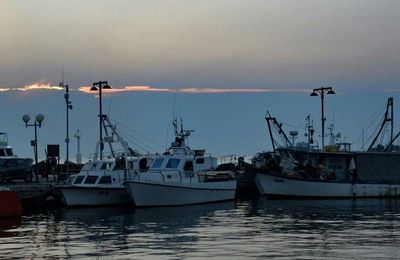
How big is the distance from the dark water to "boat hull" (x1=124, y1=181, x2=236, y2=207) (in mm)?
1295

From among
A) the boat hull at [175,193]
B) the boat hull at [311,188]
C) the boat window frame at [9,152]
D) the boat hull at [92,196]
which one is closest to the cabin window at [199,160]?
the boat hull at [175,193]

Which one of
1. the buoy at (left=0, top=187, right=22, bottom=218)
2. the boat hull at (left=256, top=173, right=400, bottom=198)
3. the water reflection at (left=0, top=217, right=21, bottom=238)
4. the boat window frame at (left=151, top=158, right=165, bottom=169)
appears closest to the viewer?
the water reflection at (left=0, top=217, right=21, bottom=238)

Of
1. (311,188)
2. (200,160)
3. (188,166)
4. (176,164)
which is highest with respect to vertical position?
(200,160)

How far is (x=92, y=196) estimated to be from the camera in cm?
4653

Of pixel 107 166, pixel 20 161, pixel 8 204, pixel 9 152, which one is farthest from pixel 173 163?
pixel 8 204

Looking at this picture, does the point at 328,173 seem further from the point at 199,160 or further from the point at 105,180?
the point at 105,180

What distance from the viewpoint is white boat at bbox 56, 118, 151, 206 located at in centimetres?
4600

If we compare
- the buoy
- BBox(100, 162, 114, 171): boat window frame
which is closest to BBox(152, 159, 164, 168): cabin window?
BBox(100, 162, 114, 171): boat window frame

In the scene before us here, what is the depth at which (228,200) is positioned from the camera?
52.9 metres

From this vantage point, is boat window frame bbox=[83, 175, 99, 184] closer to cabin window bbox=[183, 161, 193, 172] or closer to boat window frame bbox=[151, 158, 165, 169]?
boat window frame bbox=[151, 158, 165, 169]

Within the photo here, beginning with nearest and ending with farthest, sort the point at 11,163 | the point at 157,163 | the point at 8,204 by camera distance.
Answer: the point at 8,204
the point at 157,163
the point at 11,163

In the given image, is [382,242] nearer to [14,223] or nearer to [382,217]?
[382,217]

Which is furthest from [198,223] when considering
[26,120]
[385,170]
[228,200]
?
[385,170]

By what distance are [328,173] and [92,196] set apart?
859 inches
